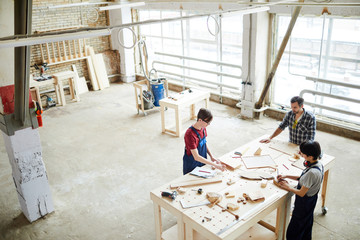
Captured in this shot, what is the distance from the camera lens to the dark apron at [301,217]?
3947 millimetres

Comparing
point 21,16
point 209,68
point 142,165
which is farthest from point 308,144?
point 209,68

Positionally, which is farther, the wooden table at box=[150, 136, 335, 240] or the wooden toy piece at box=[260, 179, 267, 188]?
the wooden toy piece at box=[260, 179, 267, 188]

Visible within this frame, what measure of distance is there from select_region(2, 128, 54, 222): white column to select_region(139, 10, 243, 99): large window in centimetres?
548

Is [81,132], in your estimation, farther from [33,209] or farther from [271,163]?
[271,163]

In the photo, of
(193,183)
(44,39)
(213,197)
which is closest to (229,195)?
(213,197)

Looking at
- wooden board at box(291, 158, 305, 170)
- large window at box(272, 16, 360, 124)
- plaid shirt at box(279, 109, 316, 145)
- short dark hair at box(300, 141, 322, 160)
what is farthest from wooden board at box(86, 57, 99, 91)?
short dark hair at box(300, 141, 322, 160)

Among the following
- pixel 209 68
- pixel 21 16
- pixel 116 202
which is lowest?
pixel 116 202

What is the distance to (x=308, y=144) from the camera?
374 centimetres

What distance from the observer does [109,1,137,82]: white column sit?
1134 cm

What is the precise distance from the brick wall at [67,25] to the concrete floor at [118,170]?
1.74 metres

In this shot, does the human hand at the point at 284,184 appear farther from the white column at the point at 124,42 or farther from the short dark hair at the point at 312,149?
the white column at the point at 124,42

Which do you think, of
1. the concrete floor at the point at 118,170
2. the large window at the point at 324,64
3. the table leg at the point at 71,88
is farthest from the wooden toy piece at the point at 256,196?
the table leg at the point at 71,88

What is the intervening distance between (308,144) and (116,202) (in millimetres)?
3260

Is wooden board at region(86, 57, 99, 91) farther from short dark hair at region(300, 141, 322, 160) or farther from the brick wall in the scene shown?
short dark hair at region(300, 141, 322, 160)
